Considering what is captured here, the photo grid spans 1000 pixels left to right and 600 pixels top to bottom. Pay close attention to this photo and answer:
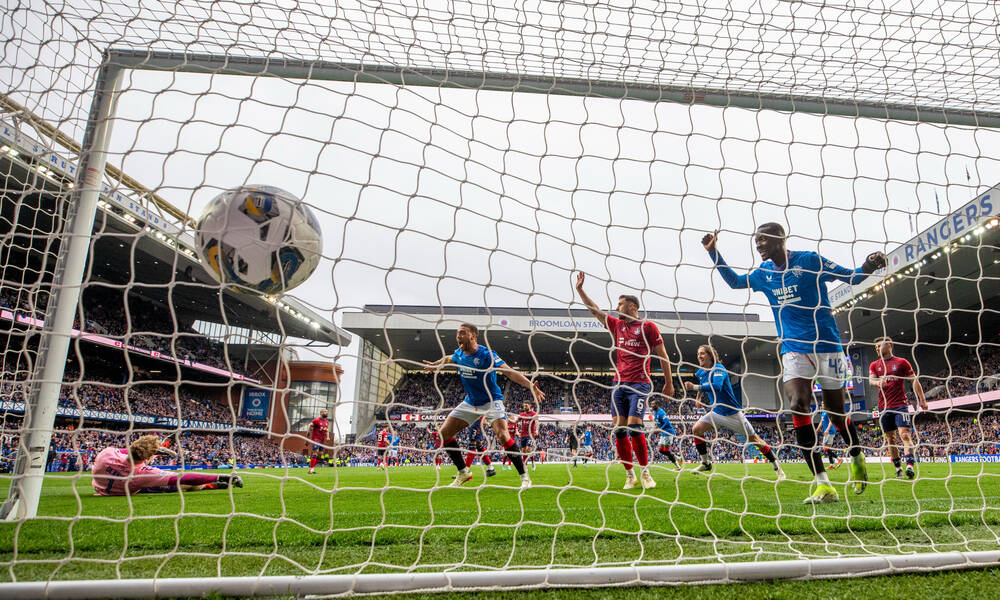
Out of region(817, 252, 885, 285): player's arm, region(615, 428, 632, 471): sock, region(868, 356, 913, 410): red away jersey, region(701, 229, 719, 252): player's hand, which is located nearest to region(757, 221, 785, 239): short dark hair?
region(817, 252, 885, 285): player's arm

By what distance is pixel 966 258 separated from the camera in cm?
1602

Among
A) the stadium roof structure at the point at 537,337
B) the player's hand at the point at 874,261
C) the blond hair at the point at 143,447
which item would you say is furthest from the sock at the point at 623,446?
the stadium roof structure at the point at 537,337

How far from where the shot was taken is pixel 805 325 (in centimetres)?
386

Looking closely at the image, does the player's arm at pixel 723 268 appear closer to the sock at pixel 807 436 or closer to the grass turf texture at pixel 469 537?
the sock at pixel 807 436

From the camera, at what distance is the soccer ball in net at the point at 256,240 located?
9.21 feet

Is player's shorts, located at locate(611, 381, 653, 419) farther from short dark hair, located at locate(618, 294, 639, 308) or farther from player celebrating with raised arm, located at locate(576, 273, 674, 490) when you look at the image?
short dark hair, located at locate(618, 294, 639, 308)

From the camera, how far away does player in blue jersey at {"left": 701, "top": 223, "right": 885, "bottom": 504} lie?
3.75 m

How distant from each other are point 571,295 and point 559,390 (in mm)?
29639

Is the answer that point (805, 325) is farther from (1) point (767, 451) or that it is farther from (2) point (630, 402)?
(1) point (767, 451)

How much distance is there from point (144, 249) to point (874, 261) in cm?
1887

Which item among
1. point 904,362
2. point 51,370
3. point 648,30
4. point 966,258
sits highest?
point 966,258

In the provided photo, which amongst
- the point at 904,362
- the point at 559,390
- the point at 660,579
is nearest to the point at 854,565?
the point at 660,579

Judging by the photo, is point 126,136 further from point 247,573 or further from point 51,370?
point 247,573

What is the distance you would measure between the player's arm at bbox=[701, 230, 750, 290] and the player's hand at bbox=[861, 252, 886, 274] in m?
0.71
